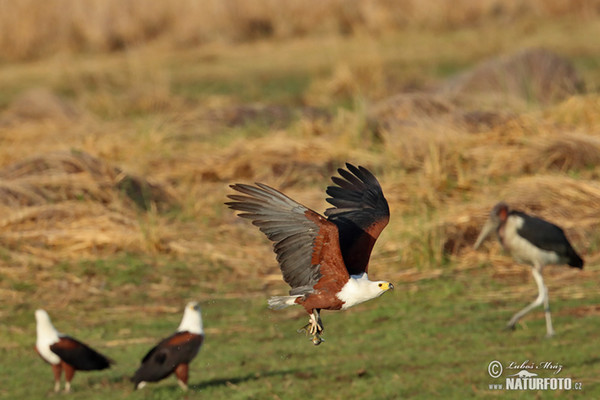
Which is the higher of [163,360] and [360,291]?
[163,360]

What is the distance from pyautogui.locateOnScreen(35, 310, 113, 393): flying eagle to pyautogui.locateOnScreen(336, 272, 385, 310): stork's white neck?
9.41 ft

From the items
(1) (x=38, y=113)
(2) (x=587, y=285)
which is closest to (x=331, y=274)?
(2) (x=587, y=285)

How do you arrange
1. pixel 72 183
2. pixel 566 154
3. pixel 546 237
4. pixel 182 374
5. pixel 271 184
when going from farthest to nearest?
pixel 271 184, pixel 566 154, pixel 72 183, pixel 546 237, pixel 182 374

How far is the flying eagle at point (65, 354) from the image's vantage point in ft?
24.9

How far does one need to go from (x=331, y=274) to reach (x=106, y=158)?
28.1 ft

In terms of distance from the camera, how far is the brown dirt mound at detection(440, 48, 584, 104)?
15.7 m

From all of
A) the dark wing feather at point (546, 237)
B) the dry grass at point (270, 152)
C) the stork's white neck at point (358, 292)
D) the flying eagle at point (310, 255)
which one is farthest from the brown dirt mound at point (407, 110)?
the stork's white neck at point (358, 292)

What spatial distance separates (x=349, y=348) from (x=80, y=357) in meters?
2.03

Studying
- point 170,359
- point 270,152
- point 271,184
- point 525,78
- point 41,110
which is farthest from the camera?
point 41,110

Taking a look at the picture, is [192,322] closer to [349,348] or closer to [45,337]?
[45,337]

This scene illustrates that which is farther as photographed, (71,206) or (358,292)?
(71,206)

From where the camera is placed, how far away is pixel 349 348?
27.3 ft

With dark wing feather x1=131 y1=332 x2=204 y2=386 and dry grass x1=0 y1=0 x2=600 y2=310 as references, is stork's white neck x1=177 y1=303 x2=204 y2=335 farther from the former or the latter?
dry grass x1=0 y1=0 x2=600 y2=310

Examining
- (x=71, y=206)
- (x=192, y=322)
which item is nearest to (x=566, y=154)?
(x=71, y=206)
